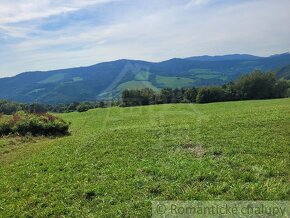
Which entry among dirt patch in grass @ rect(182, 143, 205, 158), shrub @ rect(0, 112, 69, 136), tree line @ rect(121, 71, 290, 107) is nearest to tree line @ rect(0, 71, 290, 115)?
tree line @ rect(121, 71, 290, 107)

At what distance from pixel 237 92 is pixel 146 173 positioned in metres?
86.6

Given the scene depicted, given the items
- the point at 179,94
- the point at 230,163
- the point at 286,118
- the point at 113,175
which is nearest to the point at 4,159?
the point at 113,175

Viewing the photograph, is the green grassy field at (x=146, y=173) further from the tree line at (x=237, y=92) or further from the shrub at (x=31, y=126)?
the tree line at (x=237, y=92)

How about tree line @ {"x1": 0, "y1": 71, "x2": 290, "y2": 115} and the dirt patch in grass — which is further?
tree line @ {"x1": 0, "y1": 71, "x2": 290, "y2": 115}

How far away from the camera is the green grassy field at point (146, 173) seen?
11.8 m

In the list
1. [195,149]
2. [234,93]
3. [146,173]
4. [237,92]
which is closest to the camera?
[146,173]

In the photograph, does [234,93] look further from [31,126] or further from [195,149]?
[195,149]

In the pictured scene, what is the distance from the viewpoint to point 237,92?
97062 millimetres

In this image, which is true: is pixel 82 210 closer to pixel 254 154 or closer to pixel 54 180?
pixel 54 180

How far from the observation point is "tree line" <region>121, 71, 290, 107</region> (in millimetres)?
94625

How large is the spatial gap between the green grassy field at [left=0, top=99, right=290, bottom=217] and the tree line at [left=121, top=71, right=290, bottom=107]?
7262 cm

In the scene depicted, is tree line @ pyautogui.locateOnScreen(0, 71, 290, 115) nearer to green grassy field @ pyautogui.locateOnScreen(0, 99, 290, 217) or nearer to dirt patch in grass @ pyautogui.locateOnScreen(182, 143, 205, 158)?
green grassy field @ pyautogui.locateOnScreen(0, 99, 290, 217)

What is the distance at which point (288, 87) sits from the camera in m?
102

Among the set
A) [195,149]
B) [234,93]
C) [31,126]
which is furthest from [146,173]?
[234,93]
